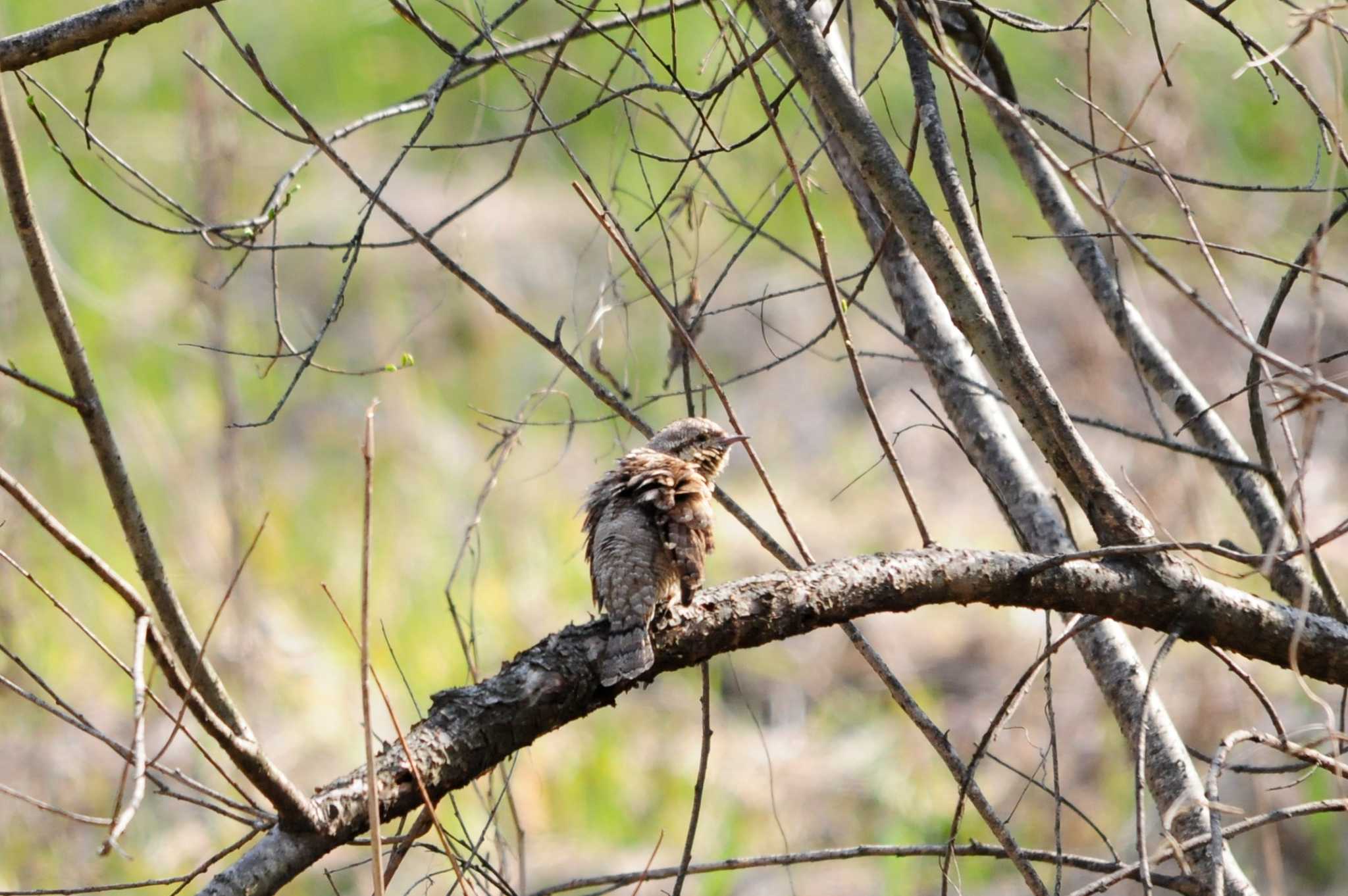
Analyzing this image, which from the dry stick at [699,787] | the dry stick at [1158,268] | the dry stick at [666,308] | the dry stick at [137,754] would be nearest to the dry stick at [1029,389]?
the dry stick at [666,308]

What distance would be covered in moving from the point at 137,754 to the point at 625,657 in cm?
105

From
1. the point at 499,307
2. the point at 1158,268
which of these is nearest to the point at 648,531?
the point at 499,307

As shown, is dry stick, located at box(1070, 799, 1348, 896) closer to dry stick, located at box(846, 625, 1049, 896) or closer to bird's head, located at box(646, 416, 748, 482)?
dry stick, located at box(846, 625, 1049, 896)

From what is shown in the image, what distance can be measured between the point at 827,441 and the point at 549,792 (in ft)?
14.0

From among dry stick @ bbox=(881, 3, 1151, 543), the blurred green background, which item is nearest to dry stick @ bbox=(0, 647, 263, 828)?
dry stick @ bbox=(881, 3, 1151, 543)

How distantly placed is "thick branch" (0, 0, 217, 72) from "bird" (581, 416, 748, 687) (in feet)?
4.62

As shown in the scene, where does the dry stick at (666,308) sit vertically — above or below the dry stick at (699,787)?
above

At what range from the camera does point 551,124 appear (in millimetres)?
2432

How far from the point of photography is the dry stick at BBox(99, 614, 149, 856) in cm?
120

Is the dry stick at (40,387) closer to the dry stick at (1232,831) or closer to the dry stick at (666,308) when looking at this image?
the dry stick at (666,308)

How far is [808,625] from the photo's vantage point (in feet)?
7.33

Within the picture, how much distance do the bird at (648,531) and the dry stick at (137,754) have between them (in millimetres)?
1208

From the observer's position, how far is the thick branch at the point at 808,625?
6.20ft

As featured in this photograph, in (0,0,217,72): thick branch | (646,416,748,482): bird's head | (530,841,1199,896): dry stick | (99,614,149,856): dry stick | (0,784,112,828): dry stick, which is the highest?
(646,416,748,482): bird's head
